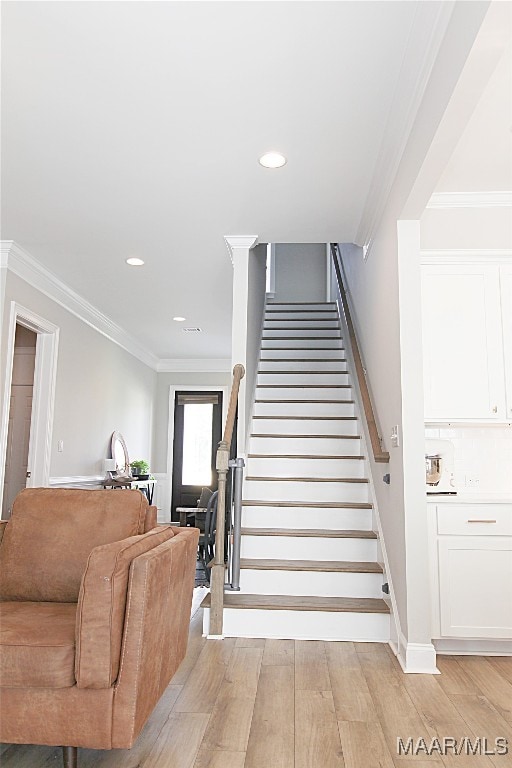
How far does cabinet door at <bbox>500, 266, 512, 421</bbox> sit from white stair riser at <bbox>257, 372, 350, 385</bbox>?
7.83 feet

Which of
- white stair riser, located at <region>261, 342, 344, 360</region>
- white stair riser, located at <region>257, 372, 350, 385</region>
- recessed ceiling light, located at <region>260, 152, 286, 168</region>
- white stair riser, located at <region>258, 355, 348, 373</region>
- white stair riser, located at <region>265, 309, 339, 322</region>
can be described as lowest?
white stair riser, located at <region>257, 372, 350, 385</region>

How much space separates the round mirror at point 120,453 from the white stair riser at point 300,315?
7.86 ft

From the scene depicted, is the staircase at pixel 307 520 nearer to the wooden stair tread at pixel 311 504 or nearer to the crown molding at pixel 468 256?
the wooden stair tread at pixel 311 504

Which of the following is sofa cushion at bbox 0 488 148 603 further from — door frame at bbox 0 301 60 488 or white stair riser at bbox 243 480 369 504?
door frame at bbox 0 301 60 488

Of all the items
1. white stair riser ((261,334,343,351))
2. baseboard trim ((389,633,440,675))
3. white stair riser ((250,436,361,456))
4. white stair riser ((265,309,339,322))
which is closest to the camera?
baseboard trim ((389,633,440,675))

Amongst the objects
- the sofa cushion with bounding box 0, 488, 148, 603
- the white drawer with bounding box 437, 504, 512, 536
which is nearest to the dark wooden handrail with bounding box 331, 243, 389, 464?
the white drawer with bounding box 437, 504, 512, 536

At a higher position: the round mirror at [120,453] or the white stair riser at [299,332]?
the white stair riser at [299,332]

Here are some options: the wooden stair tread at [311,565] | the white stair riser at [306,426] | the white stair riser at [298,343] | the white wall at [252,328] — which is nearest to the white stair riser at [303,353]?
the white stair riser at [298,343]

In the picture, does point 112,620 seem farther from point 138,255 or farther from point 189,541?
point 138,255

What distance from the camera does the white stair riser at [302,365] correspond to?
6.20 m

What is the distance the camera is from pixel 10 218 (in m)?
4.21

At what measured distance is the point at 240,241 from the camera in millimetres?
4594

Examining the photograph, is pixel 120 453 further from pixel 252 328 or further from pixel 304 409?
pixel 252 328

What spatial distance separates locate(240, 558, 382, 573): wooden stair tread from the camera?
12.1 ft
